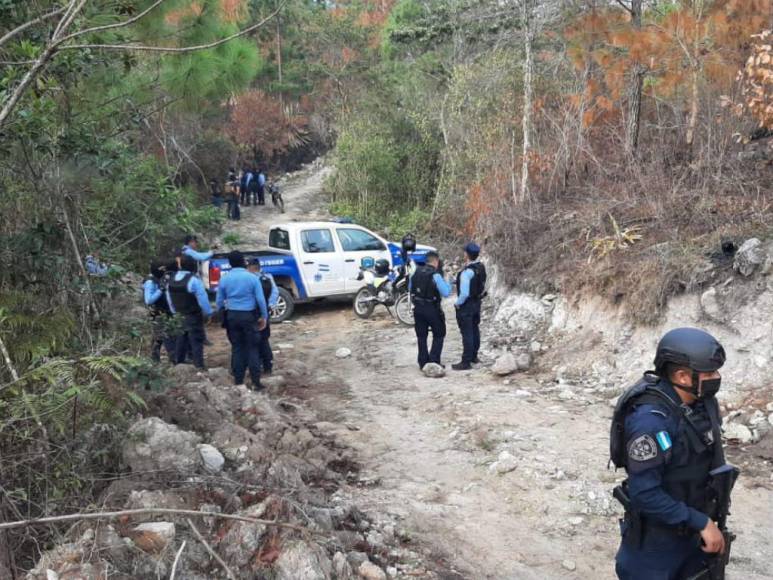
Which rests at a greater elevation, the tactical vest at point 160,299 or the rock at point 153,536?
the tactical vest at point 160,299

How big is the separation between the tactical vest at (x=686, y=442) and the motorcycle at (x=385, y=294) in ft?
26.1

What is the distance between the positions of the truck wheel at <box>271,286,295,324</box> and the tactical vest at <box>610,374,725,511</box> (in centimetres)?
908

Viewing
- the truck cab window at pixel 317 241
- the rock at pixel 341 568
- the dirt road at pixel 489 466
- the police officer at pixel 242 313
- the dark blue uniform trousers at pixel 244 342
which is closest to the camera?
the rock at pixel 341 568

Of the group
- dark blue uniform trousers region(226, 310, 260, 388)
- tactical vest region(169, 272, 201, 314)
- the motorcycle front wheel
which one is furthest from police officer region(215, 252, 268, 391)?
the motorcycle front wheel

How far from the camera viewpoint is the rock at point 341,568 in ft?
12.5

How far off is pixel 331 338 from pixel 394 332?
989mm

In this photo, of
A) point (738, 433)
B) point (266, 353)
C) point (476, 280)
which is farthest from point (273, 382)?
point (738, 433)

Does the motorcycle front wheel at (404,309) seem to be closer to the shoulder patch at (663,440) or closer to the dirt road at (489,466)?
the dirt road at (489,466)

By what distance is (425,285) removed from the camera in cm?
821

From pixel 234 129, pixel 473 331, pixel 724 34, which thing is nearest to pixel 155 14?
Answer: pixel 473 331

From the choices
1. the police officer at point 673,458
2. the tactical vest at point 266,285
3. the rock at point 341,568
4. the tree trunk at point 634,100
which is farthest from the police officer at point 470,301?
the police officer at point 673,458

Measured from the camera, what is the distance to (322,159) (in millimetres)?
32062

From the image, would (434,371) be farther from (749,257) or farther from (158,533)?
(158,533)

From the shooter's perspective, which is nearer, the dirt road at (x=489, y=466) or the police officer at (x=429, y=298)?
the dirt road at (x=489, y=466)
